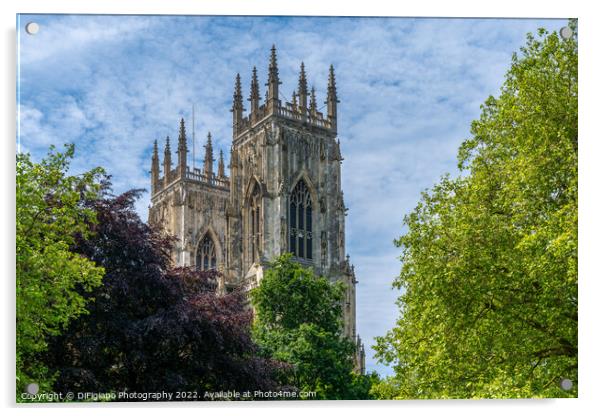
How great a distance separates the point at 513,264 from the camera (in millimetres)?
14867

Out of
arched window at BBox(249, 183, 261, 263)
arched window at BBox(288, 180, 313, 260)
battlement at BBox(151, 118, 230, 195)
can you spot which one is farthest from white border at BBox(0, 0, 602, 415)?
arched window at BBox(249, 183, 261, 263)

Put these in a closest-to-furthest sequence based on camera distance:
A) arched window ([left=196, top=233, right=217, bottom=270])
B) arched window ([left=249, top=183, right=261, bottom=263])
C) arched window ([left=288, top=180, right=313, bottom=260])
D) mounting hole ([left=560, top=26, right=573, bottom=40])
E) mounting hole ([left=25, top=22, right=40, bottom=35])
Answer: mounting hole ([left=25, top=22, right=40, bottom=35]) < mounting hole ([left=560, top=26, right=573, bottom=40]) < arched window ([left=288, top=180, right=313, bottom=260]) < arched window ([left=249, top=183, right=261, bottom=263]) < arched window ([left=196, top=233, right=217, bottom=270])

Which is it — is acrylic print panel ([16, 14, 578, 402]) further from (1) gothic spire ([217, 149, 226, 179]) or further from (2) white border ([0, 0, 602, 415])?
(1) gothic spire ([217, 149, 226, 179])

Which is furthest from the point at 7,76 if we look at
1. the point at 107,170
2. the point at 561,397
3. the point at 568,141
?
the point at 561,397

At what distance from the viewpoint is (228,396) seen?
1491cm

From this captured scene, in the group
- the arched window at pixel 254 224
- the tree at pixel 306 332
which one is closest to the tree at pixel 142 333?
the tree at pixel 306 332

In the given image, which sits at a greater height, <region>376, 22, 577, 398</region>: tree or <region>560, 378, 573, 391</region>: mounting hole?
<region>376, 22, 577, 398</region>: tree

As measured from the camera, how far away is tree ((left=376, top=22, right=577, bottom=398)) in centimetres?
1455

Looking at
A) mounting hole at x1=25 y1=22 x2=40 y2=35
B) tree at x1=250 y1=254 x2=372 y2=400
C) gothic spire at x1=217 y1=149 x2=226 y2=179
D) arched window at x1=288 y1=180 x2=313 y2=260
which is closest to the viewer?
mounting hole at x1=25 y1=22 x2=40 y2=35

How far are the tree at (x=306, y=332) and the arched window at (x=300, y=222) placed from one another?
691 cm

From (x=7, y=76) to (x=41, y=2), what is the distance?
42.6 inches

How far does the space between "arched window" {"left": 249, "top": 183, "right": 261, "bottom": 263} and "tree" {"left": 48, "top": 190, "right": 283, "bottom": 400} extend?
2165cm

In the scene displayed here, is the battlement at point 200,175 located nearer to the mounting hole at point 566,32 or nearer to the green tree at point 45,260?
the green tree at point 45,260

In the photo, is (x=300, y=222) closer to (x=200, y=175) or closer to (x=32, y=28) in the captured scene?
(x=200, y=175)
